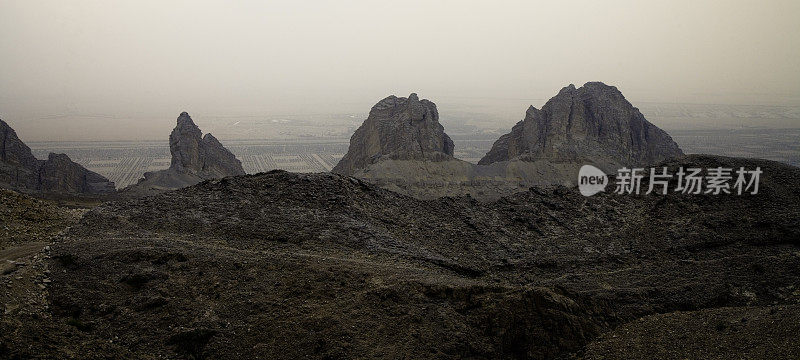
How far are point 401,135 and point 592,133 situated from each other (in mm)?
25239

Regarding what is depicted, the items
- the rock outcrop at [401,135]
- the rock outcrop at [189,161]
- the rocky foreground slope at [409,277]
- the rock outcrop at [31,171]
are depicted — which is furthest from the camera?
the rock outcrop at [189,161]

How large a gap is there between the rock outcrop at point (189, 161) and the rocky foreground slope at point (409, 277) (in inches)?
1893

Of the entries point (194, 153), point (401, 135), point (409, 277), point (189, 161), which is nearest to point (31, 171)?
point (189, 161)

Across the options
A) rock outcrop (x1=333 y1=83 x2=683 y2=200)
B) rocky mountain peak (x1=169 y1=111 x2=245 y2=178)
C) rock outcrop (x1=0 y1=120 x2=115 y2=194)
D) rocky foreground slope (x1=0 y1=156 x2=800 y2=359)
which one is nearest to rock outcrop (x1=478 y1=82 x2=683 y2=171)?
rock outcrop (x1=333 y1=83 x2=683 y2=200)

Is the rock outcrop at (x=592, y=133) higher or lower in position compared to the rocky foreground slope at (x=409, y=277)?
higher

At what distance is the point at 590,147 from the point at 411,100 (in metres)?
24.2

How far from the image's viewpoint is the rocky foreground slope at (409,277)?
11.1m

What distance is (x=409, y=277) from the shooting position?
46.2 feet

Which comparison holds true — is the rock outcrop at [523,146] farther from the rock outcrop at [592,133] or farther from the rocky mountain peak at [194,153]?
the rocky mountain peak at [194,153]

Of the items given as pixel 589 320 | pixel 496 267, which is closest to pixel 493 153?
pixel 496 267

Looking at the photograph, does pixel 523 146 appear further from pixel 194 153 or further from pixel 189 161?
pixel 189 161

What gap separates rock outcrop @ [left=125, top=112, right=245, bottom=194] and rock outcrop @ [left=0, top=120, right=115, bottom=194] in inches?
355

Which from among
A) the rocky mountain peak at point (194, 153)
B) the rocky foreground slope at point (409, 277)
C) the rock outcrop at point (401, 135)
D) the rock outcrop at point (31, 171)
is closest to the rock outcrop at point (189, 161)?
the rocky mountain peak at point (194, 153)

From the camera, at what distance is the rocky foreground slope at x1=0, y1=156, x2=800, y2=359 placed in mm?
11102
